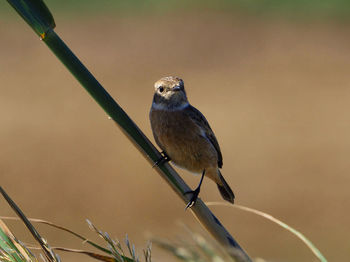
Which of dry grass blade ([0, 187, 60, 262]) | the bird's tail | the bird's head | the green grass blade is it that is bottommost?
dry grass blade ([0, 187, 60, 262])

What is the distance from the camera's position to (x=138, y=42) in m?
21.4

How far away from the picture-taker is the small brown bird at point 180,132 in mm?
4660

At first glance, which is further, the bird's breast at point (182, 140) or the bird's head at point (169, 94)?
the bird's head at point (169, 94)

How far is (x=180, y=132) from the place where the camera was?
186 inches

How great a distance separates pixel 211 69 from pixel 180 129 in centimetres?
1424

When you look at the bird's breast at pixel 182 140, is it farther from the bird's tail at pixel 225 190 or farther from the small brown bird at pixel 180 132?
the bird's tail at pixel 225 190

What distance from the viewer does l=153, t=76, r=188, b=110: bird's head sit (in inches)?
193

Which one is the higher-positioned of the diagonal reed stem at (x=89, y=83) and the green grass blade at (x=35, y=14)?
the green grass blade at (x=35, y=14)

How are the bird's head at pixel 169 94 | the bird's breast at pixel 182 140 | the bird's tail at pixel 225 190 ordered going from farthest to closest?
1. the bird's tail at pixel 225 190
2. the bird's head at pixel 169 94
3. the bird's breast at pixel 182 140

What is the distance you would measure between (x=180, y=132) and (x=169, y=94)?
0.32 m

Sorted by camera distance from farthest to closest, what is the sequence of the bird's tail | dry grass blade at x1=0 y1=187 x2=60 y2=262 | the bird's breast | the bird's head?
the bird's tail, the bird's head, the bird's breast, dry grass blade at x1=0 y1=187 x2=60 y2=262

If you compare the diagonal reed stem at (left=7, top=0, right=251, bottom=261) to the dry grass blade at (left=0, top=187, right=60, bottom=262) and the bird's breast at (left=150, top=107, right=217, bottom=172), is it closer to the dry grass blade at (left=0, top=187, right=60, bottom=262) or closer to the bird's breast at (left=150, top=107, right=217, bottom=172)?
the dry grass blade at (left=0, top=187, right=60, bottom=262)

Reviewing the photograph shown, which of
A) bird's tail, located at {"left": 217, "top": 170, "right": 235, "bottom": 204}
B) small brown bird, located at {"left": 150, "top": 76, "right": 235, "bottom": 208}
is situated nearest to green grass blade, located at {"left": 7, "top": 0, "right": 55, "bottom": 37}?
small brown bird, located at {"left": 150, "top": 76, "right": 235, "bottom": 208}

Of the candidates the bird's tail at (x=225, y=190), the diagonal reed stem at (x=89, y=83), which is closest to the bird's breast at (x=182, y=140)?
the bird's tail at (x=225, y=190)
